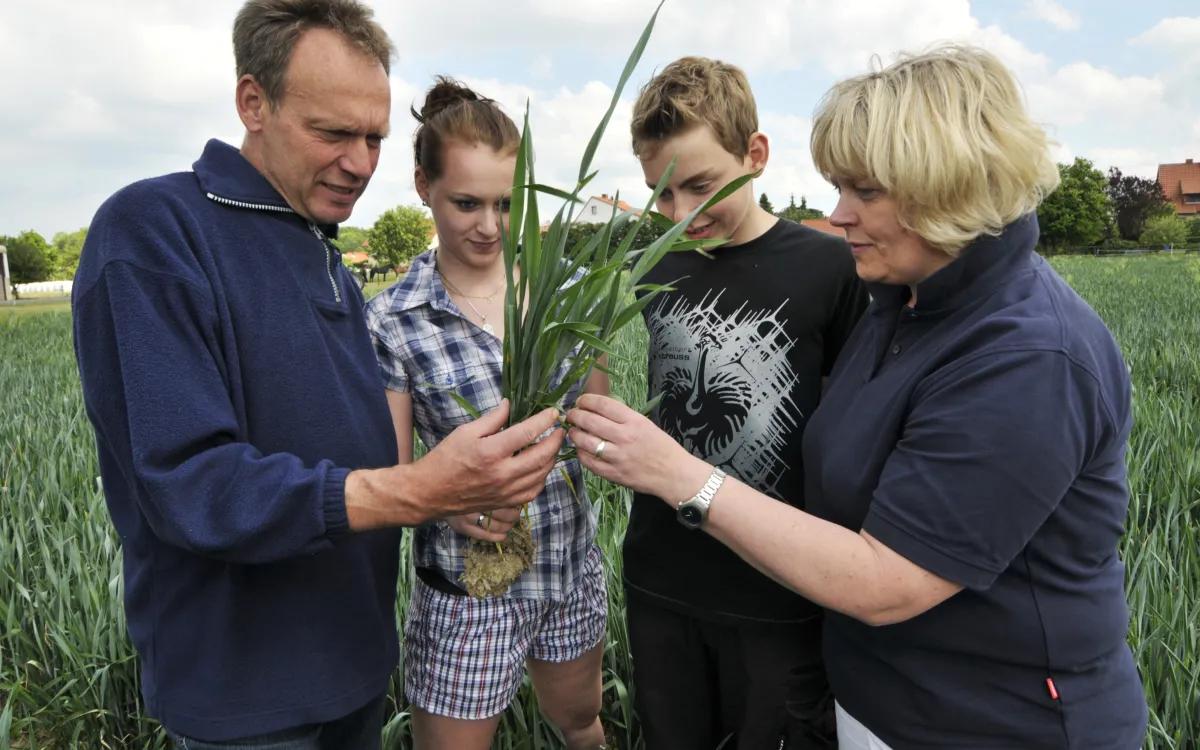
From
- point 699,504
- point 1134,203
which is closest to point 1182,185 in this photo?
point 1134,203

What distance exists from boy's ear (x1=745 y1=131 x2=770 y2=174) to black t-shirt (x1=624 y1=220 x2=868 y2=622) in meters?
0.14

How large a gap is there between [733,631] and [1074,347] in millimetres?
890

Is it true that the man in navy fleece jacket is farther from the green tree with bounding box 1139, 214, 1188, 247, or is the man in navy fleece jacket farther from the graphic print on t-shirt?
A: the green tree with bounding box 1139, 214, 1188, 247

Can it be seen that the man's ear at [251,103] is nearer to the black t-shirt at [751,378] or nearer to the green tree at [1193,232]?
the black t-shirt at [751,378]

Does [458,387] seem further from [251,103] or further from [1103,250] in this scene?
[1103,250]

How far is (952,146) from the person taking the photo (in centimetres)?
108

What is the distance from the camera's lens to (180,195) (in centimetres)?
122

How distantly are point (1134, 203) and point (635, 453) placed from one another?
74295 millimetres

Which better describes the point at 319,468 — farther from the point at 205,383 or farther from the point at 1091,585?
the point at 1091,585

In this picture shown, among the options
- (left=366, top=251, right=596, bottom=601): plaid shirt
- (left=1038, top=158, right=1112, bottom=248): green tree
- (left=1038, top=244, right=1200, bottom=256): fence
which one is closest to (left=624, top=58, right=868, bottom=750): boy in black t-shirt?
(left=366, top=251, right=596, bottom=601): plaid shirt

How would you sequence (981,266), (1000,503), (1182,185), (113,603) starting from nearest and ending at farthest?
(1000,503), (981,266), (113,603), (1182,185)

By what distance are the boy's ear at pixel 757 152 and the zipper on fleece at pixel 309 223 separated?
89 cm

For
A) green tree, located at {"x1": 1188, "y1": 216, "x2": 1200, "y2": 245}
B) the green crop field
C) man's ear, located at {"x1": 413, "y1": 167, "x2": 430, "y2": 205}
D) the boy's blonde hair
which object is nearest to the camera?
the boy's blonde hair

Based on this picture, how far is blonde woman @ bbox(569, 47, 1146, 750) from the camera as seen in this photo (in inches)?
40.6
